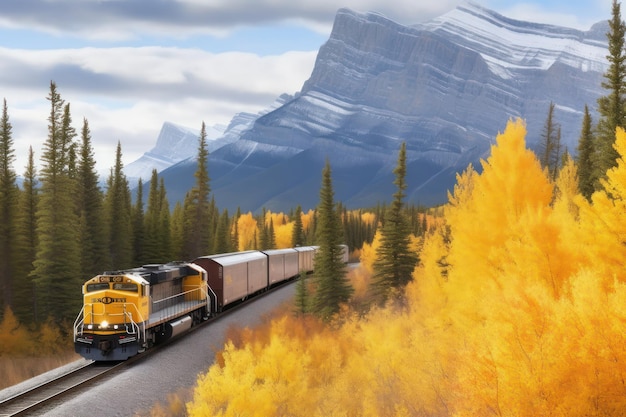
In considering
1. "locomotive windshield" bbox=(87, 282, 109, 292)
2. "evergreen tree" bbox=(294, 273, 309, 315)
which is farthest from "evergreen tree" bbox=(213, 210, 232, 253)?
"locomotive windshield" bbox=(87, 282, 109, 292)

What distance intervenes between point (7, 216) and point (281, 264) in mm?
31371

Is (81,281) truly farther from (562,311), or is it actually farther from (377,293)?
(562,311)

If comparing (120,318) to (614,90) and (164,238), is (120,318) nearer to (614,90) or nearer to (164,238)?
(614,90)

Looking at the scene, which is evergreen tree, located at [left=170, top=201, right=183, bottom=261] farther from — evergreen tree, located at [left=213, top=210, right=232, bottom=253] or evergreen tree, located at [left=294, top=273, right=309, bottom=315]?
evergreen tree, located at [left=294, top=273, right=309, bottom=315]

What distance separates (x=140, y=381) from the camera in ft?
81.1

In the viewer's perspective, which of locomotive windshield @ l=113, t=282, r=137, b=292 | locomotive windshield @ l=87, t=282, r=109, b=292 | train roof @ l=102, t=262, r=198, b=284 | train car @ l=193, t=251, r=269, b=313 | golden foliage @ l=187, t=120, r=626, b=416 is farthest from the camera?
train car @ l=193, t=251, r=269, b=313

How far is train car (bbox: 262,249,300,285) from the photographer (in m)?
62.0

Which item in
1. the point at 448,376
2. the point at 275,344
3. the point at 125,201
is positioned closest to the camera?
the point at 448,376

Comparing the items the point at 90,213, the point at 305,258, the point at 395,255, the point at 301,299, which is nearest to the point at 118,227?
the point at 90,213

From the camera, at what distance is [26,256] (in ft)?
223

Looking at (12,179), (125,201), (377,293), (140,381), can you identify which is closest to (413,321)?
(377,293)

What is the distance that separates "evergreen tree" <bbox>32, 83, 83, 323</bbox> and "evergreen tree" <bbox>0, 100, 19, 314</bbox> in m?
5.40

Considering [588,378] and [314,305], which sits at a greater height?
[588,378]

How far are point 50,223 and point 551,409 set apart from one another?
5748 centimetres
